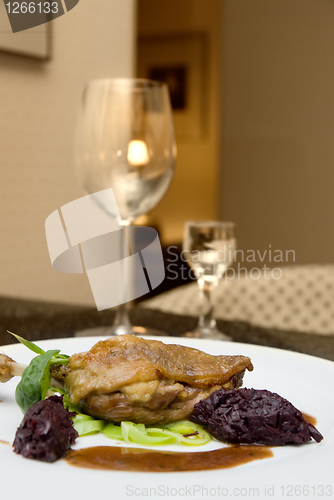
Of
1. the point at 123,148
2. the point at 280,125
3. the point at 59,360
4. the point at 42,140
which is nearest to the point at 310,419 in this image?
the point at 59,360

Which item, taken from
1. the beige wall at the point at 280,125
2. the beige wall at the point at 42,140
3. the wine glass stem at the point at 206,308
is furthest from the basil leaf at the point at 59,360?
the beige wall at the point at 280,125

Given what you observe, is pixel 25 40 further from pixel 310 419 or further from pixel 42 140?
pixel 310 419

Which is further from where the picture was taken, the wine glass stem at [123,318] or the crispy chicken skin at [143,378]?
the wine glass stem at [123,318]

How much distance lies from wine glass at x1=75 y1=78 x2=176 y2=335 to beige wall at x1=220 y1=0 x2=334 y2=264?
3391 millimetres

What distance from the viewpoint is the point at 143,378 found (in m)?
0.64

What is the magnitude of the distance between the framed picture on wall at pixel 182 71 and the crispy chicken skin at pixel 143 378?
506 centimetres

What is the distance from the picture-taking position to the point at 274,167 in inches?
178

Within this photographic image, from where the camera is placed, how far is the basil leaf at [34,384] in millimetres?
598

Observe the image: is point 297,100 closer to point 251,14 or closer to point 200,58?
point 251,14

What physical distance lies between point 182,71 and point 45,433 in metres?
5.49

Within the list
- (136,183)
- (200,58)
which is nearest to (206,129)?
(200,58)

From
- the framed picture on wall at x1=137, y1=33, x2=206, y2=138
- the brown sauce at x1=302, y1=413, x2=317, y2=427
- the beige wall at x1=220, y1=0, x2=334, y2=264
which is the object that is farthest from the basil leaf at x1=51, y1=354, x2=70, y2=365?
the framed picture on wall at x1=137, y1=33, x2=206, y2=138

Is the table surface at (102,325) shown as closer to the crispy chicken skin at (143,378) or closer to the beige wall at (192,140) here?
the crispy chicken skin at (143,378)

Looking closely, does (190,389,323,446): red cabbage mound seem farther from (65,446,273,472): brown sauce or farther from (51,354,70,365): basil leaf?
(51,354,70,365): basil leaf
